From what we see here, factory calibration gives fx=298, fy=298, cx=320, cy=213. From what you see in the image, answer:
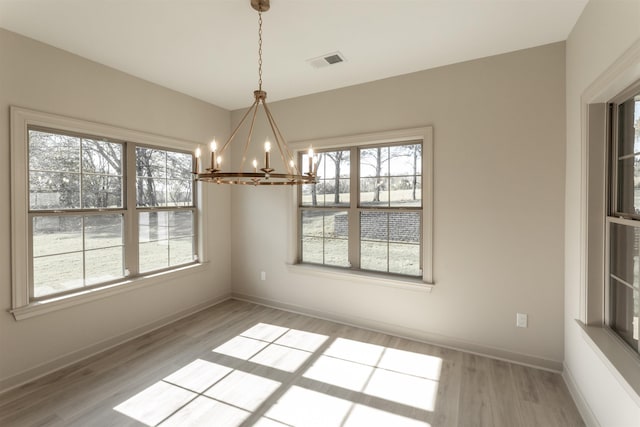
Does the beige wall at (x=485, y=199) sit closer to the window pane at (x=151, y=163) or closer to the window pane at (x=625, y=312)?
the window pane at (x=625, y=312)

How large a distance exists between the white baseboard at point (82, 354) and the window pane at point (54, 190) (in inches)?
52.6

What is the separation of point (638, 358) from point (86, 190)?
14.1 feet

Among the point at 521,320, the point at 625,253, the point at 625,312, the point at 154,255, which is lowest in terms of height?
the point at 521,320

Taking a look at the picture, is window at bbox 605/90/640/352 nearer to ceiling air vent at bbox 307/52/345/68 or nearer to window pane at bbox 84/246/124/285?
ceiling air vent at bbox 307/52/345/68

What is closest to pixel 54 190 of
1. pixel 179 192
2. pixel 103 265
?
pixel 103 265

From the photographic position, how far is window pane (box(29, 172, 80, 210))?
2.52 m

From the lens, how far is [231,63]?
2.89m

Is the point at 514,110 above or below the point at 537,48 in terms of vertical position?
below

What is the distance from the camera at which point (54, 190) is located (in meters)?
2.63

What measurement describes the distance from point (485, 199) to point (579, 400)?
5.32ft

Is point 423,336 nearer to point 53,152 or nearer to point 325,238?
point 325,238

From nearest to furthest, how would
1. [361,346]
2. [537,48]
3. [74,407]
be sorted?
[74,407]
[537,48]
[361,346]

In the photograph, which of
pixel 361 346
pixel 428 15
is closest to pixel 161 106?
pixel 428 15

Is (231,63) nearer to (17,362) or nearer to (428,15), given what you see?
(428,15)
